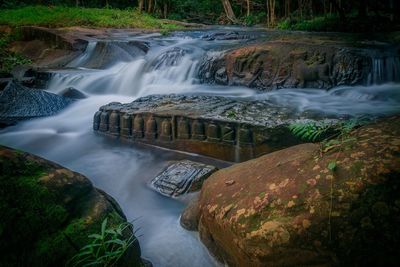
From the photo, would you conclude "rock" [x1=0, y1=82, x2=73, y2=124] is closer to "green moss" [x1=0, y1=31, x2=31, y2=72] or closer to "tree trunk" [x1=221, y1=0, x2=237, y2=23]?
"green moss" [x1=0, y1=31, x2=31, y2=72]

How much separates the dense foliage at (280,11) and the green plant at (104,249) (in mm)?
11198

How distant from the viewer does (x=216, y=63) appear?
7562mm

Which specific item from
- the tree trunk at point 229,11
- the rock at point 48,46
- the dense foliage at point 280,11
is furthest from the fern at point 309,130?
the tree trunk at point 229,11

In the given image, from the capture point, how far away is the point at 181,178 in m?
3.72

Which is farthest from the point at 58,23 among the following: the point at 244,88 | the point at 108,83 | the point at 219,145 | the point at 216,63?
the point at 219,145

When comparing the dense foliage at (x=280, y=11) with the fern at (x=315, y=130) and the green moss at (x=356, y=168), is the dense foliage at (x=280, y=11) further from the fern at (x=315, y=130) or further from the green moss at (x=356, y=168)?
the green moss at (x=356, y=168)

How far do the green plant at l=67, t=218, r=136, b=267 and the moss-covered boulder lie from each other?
0.06 metres

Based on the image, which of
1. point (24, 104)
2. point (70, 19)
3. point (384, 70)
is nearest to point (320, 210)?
point (384, 70)

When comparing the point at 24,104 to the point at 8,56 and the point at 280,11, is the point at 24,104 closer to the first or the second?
the point at 8,56

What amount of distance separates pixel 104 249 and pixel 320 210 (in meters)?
1.36

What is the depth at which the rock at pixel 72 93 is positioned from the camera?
7.65m

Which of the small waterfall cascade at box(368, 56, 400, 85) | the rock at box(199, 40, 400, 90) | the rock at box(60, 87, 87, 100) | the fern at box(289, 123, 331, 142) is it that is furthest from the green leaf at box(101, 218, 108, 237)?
the rock at box(60, 87, 87, 100)

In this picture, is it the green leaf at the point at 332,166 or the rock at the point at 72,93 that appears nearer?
the green leaf at the point at 332,166

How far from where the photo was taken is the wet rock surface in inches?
152
